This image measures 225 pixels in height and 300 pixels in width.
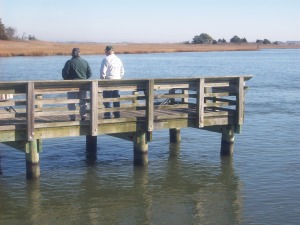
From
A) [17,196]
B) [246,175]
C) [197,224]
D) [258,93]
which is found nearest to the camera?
[197,224]

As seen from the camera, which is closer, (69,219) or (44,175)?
(69,219)

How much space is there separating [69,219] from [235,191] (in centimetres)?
411

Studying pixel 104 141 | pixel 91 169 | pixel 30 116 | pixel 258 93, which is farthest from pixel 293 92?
pixel 30 116

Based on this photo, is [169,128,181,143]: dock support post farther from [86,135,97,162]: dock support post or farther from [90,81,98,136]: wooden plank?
[90,81,98,136]: wooden plank

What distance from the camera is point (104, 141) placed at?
18.3 metres

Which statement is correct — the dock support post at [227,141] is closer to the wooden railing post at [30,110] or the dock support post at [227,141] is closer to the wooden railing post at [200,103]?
the wooden railing post at [200,103]

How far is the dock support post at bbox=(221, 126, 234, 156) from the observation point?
1582 centimetres

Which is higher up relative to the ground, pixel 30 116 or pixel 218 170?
pixel 30 116

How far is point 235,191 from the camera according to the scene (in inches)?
522

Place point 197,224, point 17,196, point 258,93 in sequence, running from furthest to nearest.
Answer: point 258,93 < point 17,196 < point 197,224

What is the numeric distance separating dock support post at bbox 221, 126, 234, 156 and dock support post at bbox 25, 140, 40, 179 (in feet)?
17.8

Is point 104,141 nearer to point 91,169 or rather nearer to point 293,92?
point 91,169

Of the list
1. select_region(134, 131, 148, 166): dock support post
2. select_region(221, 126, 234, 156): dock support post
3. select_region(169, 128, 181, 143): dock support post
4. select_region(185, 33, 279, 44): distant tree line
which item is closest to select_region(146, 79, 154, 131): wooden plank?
select_region(134, 131, 148, 166): dock support post

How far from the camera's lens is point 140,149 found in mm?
14688
